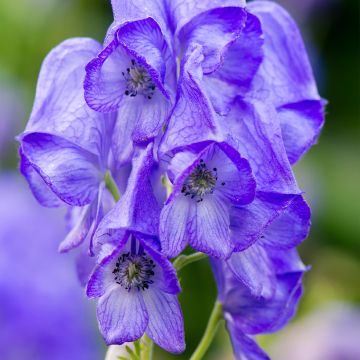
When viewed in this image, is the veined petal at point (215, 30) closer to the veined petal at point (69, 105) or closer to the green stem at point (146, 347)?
the veined petal at point (69, 105)

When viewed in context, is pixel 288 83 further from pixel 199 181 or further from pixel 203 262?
pixel 203 262

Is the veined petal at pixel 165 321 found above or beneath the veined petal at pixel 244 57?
beneath

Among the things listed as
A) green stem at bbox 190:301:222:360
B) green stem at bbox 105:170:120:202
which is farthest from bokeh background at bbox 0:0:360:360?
green stem at bbox 105:170:120:202

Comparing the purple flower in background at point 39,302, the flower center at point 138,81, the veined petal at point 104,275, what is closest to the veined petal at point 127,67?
the flower center at point 138,81

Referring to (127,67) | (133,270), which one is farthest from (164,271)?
(127,67)

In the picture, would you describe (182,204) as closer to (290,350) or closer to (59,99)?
(59,99)

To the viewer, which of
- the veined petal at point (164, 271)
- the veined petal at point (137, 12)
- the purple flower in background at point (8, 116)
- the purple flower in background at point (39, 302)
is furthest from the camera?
the purple flower in background at point (8, 116)
